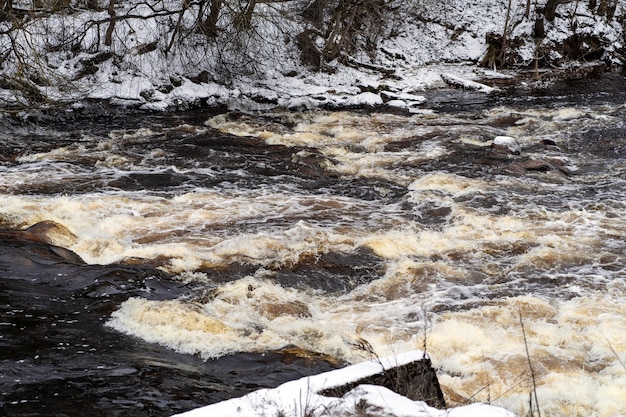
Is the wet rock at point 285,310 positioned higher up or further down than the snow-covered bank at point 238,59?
further down

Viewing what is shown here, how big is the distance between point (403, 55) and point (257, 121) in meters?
8.36

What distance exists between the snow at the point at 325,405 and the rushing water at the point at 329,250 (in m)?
0.67

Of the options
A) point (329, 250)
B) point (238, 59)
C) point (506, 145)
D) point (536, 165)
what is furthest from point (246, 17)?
point (329, 250)

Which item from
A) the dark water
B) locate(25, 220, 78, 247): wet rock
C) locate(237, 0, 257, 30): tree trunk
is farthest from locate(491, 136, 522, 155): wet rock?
locate(25, 220, 78, 247): wet rock

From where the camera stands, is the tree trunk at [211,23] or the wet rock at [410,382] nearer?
the wet rock at [410,382]

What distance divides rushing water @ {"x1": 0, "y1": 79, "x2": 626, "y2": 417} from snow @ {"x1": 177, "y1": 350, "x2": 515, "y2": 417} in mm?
671

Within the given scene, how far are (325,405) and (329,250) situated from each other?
4569mm

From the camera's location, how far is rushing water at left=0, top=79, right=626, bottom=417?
4.87 metres

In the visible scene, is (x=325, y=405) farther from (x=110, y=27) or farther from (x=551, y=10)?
(x=551, y=10)

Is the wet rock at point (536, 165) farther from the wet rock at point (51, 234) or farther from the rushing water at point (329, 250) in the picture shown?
the wet rock at point (51, 234)

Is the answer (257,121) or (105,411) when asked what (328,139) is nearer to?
(257,121)

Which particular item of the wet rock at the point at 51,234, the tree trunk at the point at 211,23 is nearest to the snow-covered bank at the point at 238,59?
the tree trunk at the point at 211,23

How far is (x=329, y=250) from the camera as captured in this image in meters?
7.57

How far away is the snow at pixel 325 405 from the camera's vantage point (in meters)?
2.94
